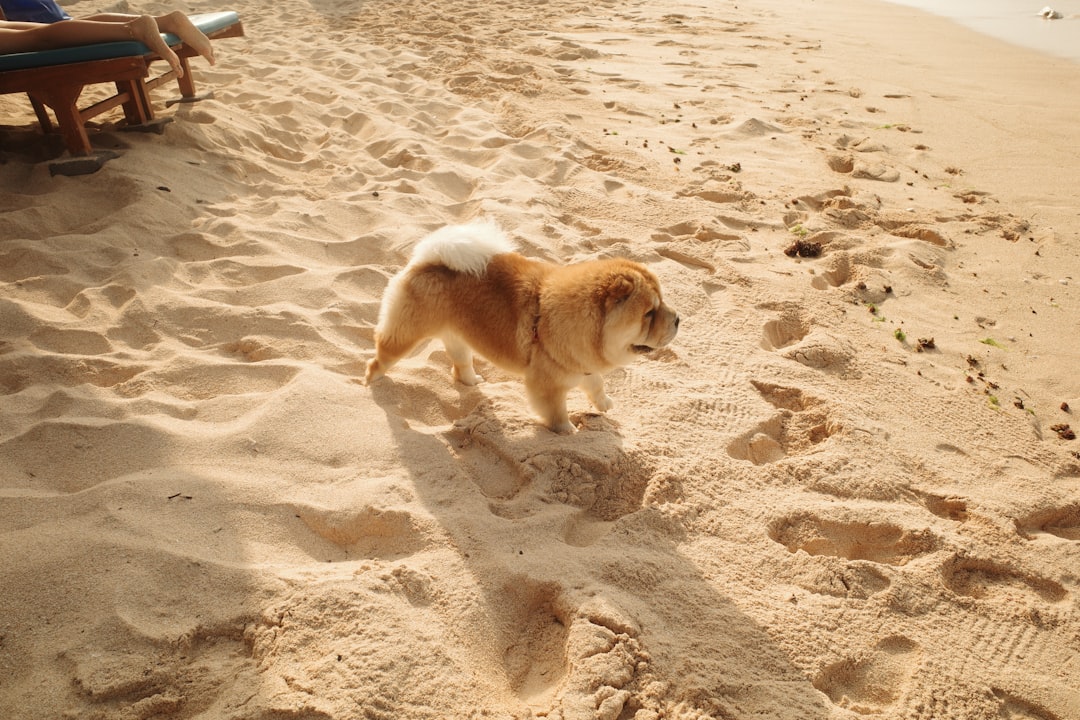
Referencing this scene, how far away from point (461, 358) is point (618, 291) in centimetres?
117

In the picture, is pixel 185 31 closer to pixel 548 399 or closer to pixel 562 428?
pixel 548 399

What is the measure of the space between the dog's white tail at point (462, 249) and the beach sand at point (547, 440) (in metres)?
0.82

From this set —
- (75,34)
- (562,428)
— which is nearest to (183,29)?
(75,34)

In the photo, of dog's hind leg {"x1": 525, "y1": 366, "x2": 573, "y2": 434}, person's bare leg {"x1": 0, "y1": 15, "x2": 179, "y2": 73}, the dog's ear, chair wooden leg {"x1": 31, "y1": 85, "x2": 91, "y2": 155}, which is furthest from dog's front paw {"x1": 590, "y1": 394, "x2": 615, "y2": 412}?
chair wooden leg {"x1": 31, "y1": 85, "x2": 91, "y2": 155}

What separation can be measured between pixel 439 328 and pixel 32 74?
13.6ft

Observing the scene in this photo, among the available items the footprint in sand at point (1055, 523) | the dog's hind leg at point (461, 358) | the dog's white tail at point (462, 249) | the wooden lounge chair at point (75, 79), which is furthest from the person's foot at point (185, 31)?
the footprint in sand at point (1055, 523)

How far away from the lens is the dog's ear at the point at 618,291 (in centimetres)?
305

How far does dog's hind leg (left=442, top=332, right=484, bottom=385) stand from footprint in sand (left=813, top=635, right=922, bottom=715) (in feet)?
7.58

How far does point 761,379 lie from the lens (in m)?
3.84

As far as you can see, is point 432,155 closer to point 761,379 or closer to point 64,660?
point 761,379

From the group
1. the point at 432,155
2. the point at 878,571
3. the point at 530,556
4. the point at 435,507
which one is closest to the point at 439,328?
the point at 435,507

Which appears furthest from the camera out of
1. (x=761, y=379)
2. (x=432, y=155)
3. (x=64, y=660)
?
(x=432, y=155)

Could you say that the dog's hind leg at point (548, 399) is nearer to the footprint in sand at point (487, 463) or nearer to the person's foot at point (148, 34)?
the footprint in sand at point (487, 463)

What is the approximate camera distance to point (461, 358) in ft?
12.5
